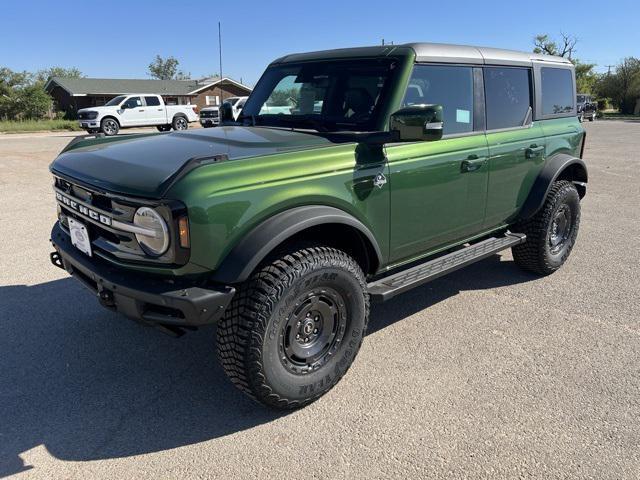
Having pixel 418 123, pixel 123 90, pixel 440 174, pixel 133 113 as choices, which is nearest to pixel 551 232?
pixel 440 174

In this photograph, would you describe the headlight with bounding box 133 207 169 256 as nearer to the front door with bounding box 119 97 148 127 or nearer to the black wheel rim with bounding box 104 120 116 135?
the black wheel rim with bounding box 104 120 116 135

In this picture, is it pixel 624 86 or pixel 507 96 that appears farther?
pixel 624 86

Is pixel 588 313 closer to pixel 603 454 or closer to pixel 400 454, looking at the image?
pixel 603 454

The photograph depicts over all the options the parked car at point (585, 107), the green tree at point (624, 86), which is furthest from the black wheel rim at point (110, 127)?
the green tree at point (624, 86)

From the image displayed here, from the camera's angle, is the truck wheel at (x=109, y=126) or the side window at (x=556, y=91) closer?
the side window at (x=556, y=91)

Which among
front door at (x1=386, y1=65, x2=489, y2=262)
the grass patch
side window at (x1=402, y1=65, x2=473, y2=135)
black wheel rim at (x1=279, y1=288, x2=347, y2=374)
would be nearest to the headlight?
black wheel rim at (x1=279, y1=288, x2=347, y2=374)

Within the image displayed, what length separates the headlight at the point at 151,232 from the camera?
243 cm

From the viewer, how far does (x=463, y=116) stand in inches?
151

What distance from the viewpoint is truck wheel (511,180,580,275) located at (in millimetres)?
4711

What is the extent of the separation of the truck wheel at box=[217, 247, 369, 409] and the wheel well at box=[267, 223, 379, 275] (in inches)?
4.4

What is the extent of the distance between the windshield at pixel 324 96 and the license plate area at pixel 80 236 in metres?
1.62

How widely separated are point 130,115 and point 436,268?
968 inches

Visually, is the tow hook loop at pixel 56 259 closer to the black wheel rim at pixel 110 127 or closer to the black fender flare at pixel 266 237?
the black fender flare at pixel 266 237

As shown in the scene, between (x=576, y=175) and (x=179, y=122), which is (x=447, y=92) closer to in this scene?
(x=576, y=175)
